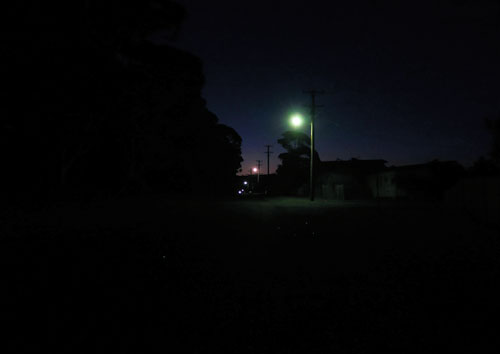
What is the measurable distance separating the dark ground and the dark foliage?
7.68 m

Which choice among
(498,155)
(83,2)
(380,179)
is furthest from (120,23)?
(380,179)

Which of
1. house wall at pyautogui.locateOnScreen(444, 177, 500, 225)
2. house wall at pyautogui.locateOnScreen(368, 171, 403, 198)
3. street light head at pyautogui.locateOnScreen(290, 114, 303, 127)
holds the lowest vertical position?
house wall at pyautogui.locateOnScreen(444, 177, 500, 225)

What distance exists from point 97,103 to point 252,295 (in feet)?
45.4

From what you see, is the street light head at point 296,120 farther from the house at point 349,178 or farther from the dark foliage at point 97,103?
the house at point 349,178

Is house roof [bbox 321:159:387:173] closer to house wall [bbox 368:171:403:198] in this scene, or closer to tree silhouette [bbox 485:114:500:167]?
house wall [bbox 368:171:403:198]

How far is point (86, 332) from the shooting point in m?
2.84

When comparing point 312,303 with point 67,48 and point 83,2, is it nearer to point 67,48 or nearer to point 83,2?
point 67,48

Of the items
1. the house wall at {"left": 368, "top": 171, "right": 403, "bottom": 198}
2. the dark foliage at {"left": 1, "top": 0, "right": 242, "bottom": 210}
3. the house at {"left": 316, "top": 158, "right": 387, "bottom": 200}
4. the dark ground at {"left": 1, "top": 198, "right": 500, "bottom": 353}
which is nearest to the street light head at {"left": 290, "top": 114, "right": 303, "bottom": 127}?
the dark foliage at {"left": 1, "top": 0, "right": 242, "bottom": 210}

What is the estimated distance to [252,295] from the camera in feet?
12.3

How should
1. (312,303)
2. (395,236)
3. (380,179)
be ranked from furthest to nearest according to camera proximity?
(380,179) < (395,236) < (312,303)

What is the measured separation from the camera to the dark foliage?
11.4 metres

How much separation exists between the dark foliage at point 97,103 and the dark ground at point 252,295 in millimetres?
7680

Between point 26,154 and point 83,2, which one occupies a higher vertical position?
point 83,2

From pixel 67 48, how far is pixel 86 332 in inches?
469
